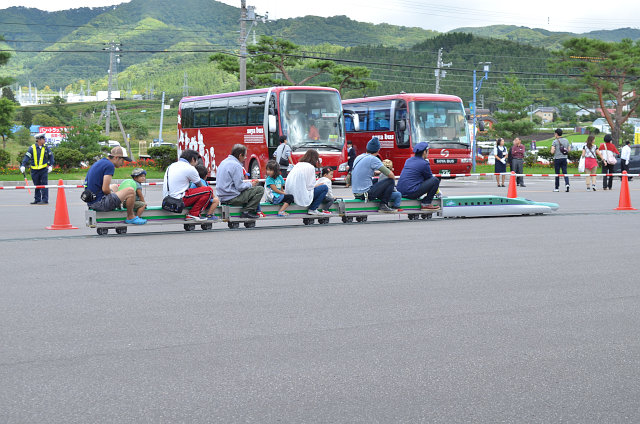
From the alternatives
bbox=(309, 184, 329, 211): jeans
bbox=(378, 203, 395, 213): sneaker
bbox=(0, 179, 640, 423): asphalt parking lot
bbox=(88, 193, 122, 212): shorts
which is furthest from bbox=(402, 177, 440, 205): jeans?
bbox=(88, 193, 122, 212): shorts

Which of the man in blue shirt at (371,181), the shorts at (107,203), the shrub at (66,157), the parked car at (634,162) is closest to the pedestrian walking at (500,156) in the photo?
the parked car at (634,162)

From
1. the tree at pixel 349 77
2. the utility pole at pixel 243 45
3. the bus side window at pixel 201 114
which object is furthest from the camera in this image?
the tree at pixel 349 77

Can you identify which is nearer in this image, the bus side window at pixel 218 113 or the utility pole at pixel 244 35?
the bus side window at pixel 218 113

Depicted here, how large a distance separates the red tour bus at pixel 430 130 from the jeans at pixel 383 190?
15.9 metres

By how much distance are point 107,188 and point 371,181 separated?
219 inches

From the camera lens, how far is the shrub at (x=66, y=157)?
126 ft

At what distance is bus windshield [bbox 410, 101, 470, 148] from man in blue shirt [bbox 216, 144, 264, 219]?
18.7 m

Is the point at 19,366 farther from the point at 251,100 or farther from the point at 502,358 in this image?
the point at 251,100

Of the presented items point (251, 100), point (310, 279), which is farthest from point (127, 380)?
point (251, 100)

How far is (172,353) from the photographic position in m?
5.67

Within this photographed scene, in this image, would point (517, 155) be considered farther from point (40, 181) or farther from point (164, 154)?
point (164, 154)

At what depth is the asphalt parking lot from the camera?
4590 millimetres

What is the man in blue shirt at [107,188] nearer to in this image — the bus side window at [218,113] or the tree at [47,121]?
the bus side window at [218,113]

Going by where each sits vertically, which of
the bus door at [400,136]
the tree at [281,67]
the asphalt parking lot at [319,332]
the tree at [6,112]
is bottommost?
the asphalt parking lot at [319,332]
